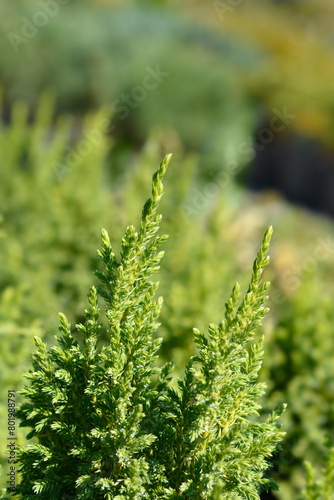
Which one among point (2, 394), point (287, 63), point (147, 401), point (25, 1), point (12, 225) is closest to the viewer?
point (147, 401)

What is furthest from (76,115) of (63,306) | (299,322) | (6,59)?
(299,322)

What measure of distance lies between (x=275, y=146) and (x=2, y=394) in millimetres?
8738

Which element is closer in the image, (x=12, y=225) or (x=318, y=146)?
(x=12, y=225)

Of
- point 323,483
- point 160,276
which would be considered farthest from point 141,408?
point 160,276

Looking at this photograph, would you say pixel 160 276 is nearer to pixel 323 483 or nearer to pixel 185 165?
pixel 185 165

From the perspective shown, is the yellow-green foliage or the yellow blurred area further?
the yellow blurred area

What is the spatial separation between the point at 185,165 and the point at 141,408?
3393mm

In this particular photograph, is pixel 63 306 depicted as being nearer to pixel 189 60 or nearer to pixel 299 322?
pixel 299 322

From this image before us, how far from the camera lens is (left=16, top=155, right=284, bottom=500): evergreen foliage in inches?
58.1

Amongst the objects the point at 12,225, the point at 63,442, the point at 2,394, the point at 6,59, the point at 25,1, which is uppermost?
the point at 25,1

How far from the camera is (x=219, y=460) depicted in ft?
4.88

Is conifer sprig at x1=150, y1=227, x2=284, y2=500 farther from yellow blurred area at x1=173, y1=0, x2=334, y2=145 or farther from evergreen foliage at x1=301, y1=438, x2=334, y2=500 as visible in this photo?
yellow blurred area at x1=173, y1=0, x2=334, y2=145

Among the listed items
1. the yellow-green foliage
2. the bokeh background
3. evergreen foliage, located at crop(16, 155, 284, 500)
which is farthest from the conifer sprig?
the yellow-green foliage

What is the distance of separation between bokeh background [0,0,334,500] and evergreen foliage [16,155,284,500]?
308 millimetres
